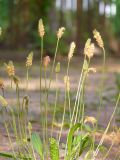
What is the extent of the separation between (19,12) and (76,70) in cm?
407

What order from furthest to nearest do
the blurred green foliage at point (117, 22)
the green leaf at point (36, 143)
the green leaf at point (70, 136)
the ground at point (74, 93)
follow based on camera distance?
the blurred green foliage at point (117, 22)
the ground at point (74, 93)
the green leaf at point (36, 143)
the green leaf at point (70, 136)

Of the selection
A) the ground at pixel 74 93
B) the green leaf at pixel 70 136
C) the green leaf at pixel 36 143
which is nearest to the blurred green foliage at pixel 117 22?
the ground at pixel 74 93

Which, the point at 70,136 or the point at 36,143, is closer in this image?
the point at 70,136

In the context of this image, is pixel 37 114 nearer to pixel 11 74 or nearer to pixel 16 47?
pixel 11 74

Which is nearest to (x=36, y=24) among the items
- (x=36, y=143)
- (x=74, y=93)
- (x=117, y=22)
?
(x=117, y=22)

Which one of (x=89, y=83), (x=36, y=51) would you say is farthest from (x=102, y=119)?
(x=36, y=51)

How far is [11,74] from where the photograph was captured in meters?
2.24

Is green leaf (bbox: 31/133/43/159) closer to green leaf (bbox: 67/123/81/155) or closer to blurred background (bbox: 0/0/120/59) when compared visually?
green leaf (bbox: 67/123/81/155)

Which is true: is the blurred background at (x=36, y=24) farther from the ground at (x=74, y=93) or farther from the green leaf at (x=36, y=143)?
the green leaf at (x=36, y=143)

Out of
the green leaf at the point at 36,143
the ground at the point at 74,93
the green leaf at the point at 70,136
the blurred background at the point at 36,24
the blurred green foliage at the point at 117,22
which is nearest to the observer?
the green leaf at the point at 70,136

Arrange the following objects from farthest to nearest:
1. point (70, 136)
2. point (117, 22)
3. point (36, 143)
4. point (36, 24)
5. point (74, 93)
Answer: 1. point (117, 22)
2. point (36, 24)
3. point (74, 93)
4. point (36, 143)
5. point (70, 136)

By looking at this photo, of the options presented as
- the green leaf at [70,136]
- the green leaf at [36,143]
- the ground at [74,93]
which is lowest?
the ground at [74,93]

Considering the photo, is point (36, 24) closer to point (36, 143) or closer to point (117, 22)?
point (117, 22)

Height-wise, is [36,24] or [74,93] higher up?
[36,24]
